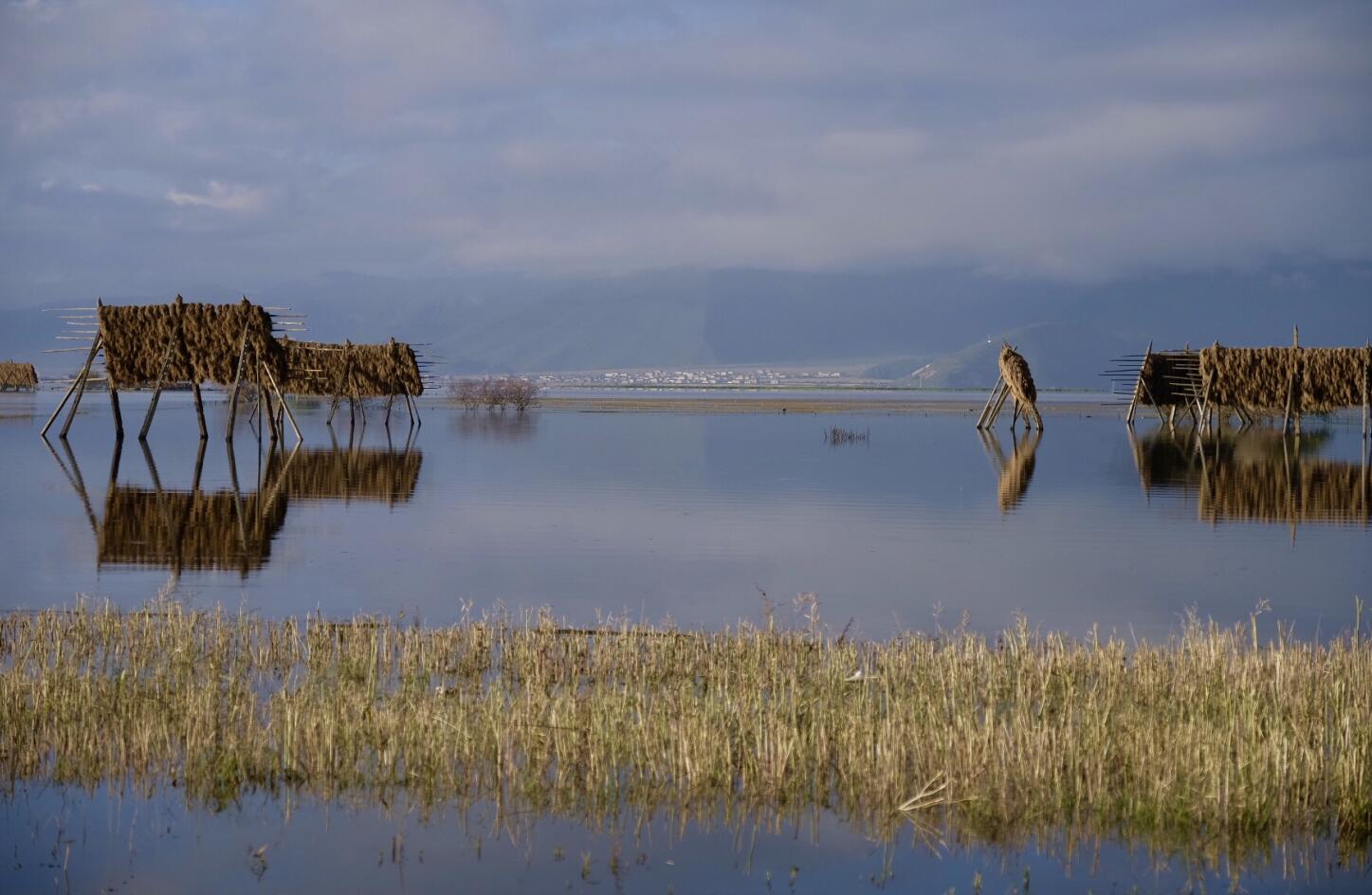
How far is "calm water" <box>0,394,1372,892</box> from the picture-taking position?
20.1ft

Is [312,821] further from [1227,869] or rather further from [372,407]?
[372,407]

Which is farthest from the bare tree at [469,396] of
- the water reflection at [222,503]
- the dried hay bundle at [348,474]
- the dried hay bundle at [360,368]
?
the water reflection at [222,503]

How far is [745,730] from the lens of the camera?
7.48 meters

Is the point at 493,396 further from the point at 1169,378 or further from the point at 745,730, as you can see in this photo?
the point at 745,730

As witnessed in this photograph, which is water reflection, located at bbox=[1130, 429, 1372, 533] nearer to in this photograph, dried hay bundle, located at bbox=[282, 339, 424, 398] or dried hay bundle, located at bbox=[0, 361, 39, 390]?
dried hay bundle, located at bbox=[282, 339, 424, 398]

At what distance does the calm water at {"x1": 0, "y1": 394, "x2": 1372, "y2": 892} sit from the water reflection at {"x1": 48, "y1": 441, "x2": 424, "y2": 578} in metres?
0.08

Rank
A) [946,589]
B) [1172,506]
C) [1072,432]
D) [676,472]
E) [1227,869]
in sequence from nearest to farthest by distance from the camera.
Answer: [1227,869]
[946,589]
[1172,506]
[676,472]
[1072,432]

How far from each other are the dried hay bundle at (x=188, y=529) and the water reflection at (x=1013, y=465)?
10.1m

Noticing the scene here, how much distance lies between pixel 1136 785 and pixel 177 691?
5132 mm

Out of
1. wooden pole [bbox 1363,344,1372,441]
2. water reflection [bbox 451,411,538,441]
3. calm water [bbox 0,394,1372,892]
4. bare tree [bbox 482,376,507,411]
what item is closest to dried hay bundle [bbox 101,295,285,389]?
calm water [bbox 0,394,1372,892]

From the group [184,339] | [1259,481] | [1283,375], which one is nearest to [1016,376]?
[1283,375]

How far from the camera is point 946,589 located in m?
13.4

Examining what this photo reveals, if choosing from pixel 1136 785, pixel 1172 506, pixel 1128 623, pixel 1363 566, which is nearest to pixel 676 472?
pixel 1172 506

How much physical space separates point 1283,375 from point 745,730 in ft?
132
